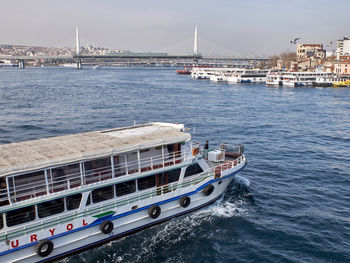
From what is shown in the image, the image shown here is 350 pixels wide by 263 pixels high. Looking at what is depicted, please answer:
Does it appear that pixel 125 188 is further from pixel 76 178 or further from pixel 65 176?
pixel 65 176

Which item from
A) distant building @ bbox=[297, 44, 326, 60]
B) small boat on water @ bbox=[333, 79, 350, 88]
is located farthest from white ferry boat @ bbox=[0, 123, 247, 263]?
distant building @ bbox=[297, 44, 326, 60]

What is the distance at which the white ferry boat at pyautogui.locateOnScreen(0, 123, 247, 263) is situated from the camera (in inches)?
511

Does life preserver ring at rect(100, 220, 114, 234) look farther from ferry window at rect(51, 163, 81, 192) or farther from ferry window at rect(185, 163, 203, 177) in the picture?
ferry window at rect(185, 163, 203, 177)

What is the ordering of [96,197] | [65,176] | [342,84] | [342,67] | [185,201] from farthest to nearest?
[342,67] → [342,84] → [185,201] → [96,197] → [65,176]

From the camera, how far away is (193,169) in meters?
18.2

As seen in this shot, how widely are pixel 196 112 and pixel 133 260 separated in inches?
1509

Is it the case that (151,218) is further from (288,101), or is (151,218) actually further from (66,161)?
(288,101)

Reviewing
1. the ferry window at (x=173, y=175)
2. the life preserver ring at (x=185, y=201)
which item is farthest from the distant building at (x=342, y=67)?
the life preserver ring at (x=185, y=201)

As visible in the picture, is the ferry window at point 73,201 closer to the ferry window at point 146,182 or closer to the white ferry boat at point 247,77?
the ferry window at point 146,182

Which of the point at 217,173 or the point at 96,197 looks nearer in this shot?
the point at 96,197

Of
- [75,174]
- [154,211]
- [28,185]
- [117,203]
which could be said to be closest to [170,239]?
[154,211]

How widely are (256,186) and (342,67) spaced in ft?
360

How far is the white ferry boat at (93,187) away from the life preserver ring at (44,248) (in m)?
0.04

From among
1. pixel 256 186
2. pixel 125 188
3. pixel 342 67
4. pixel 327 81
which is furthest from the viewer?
pixel 342 67
